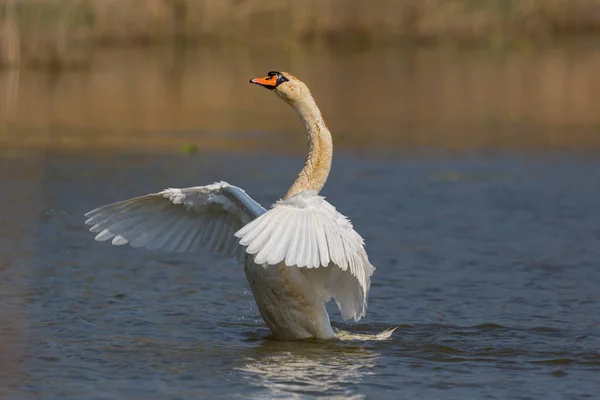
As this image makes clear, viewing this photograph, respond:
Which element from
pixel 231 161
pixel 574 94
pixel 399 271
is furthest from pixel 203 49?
pixel 399 271

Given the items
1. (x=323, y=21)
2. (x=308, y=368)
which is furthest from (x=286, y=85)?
(x=323, y=21)

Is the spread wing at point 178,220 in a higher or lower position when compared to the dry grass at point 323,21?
lower

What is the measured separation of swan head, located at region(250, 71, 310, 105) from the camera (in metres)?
8.35

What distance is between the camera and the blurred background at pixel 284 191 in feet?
24.7

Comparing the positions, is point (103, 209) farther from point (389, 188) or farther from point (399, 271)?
point (389, 188)

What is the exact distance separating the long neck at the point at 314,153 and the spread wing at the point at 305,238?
0.51m

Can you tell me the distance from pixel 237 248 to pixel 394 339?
52.9 inches

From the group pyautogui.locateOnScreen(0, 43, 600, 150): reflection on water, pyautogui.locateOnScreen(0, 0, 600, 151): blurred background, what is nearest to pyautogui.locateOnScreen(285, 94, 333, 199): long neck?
pyautogui.locateOnScreen(0, 43, 600, 150): reflection on water

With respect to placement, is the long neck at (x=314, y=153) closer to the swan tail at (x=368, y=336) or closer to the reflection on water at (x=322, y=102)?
the swan tail at (x=368, y=336)

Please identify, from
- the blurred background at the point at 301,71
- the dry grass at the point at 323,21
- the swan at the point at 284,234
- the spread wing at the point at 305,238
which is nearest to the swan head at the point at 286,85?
the swan at the point at 284,234

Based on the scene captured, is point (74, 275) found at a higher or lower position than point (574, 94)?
lower

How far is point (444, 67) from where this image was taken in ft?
96.5

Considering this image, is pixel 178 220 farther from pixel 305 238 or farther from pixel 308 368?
pixel 305 238

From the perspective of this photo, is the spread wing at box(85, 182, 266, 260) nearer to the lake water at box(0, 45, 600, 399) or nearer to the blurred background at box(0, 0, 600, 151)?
the lake water at box(0, 45, 600, 399)
